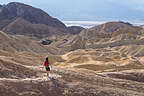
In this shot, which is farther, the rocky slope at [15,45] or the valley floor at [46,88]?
the rocky slope at [15,45]

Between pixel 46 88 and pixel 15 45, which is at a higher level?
pixel 15 45

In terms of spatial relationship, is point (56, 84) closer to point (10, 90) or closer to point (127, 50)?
point (10, 90)

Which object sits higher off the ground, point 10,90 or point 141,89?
point 10,90

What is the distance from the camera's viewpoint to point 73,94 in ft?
62.1

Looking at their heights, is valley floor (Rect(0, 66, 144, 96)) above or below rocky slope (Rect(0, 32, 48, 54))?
below

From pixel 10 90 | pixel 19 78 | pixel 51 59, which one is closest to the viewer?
pixel 10 90

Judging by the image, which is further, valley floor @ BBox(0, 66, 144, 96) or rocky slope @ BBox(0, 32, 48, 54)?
rocky slope @ BBox(0, 32, 48, 54)

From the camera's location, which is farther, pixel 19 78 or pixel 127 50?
pixel 127 50

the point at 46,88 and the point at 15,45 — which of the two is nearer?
the point at 46,88

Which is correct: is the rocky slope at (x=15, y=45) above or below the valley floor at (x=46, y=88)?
above

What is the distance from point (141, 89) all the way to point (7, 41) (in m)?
79.2

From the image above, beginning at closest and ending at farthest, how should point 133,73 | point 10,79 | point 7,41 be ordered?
point 10,79 → point 133,73 → point 7,41

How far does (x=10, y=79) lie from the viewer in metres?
18.4

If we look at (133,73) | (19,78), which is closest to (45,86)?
(19,78)
